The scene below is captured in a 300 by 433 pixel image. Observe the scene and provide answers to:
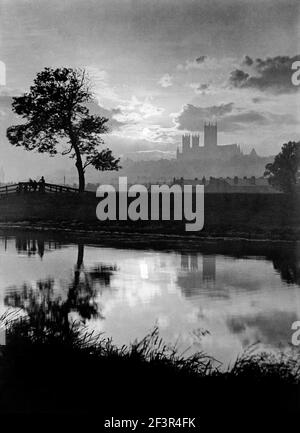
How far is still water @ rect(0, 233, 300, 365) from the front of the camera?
12.0 meters

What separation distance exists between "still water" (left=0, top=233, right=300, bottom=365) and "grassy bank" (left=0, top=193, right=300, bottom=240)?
302 inches

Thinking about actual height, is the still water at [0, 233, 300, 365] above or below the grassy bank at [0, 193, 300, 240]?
below

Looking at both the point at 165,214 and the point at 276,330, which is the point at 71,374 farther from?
the point at 165,214

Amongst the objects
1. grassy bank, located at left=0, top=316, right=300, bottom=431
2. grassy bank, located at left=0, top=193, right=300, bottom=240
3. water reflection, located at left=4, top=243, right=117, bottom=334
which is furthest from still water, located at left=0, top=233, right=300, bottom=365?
grassy bank, located at left=0, top=193, right=300, bottom=240

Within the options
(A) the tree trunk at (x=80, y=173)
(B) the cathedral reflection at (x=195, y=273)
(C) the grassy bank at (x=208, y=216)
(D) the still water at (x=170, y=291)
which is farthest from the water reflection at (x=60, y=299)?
(A) the tree trunk at (x=80, y=173)

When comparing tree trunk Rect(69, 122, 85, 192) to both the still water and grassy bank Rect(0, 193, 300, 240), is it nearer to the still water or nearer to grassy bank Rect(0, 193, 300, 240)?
grassy bank Rect(0, 193, 300, 240)

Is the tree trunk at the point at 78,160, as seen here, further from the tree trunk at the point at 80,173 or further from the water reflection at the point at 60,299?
the water reflection at the point at 60,299

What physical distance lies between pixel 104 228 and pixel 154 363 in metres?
31.1

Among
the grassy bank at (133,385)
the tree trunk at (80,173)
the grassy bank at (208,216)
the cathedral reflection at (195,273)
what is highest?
the tree trunk at (80,173)

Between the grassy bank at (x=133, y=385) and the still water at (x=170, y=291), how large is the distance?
180 centimetres

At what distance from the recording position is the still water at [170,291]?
39.2ft

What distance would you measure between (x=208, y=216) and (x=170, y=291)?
2238 centimetres
